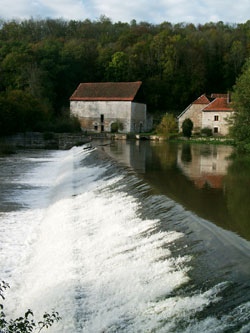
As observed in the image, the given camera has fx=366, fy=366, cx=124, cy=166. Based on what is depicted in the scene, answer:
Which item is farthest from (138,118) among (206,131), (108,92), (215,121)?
(215,121)

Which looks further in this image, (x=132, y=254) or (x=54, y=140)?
(x=54, y=140)

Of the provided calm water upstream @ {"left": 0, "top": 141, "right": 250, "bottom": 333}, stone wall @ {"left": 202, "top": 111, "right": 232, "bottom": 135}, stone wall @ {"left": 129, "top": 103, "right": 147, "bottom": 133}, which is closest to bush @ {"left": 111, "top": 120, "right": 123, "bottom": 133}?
stone wall @ {"left": 129, "top": 103, "right": 147, "bottom": 133}

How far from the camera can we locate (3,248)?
8086 mm

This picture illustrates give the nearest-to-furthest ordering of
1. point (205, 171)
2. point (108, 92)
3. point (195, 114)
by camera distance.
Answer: point (205, 171)
point (195, 114)
point (108, 92)

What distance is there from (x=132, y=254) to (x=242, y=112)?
56.8 ft

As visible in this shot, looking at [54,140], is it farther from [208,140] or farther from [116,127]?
[208,140]

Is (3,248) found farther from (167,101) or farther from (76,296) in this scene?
(167,101)

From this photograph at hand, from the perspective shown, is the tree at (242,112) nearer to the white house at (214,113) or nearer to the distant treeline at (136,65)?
the white house at (214,113)

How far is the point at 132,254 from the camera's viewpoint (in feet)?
20.6

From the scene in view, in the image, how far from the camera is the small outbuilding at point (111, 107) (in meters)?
45.1

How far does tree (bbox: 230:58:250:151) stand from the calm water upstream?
9.51 m

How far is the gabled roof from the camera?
4538cm

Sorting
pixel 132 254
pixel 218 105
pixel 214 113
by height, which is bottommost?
pixel 132 254

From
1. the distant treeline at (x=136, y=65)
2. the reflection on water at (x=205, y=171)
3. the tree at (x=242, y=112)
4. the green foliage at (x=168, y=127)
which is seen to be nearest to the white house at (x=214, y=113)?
the green foliage at (x=168, y=127)
